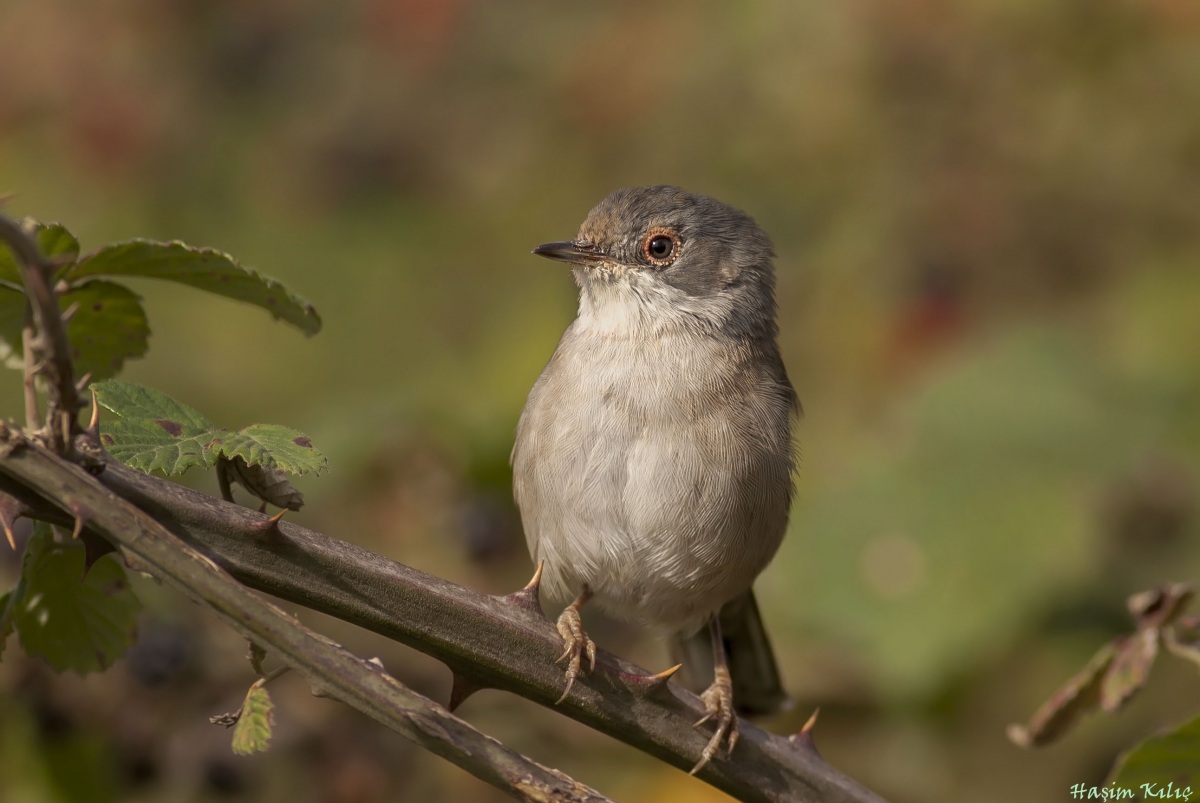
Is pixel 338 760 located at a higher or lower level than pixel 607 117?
lower

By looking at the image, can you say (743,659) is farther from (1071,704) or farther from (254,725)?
(254,725)

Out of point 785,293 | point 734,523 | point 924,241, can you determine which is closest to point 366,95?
point 785,293

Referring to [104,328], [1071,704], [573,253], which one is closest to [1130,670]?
[1071,704]

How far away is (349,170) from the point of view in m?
7.48

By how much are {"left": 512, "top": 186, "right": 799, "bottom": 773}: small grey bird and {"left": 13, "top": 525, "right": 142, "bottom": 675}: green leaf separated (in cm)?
126

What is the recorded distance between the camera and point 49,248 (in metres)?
2.07

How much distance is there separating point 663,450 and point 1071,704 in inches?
67.3

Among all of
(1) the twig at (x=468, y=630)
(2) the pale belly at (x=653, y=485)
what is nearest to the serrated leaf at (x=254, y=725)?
(1) the twig at (x=468, y=630)

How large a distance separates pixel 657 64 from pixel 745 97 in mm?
776

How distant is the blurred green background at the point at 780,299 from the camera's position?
13.5 feet

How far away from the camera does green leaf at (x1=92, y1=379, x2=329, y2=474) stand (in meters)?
2.03

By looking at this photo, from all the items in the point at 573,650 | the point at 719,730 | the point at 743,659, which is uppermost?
the point at 573,650

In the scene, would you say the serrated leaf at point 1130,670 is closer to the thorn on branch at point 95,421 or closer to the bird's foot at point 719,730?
the bird's foot at point 719,730

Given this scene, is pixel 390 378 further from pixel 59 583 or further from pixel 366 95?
pixel 59 583
